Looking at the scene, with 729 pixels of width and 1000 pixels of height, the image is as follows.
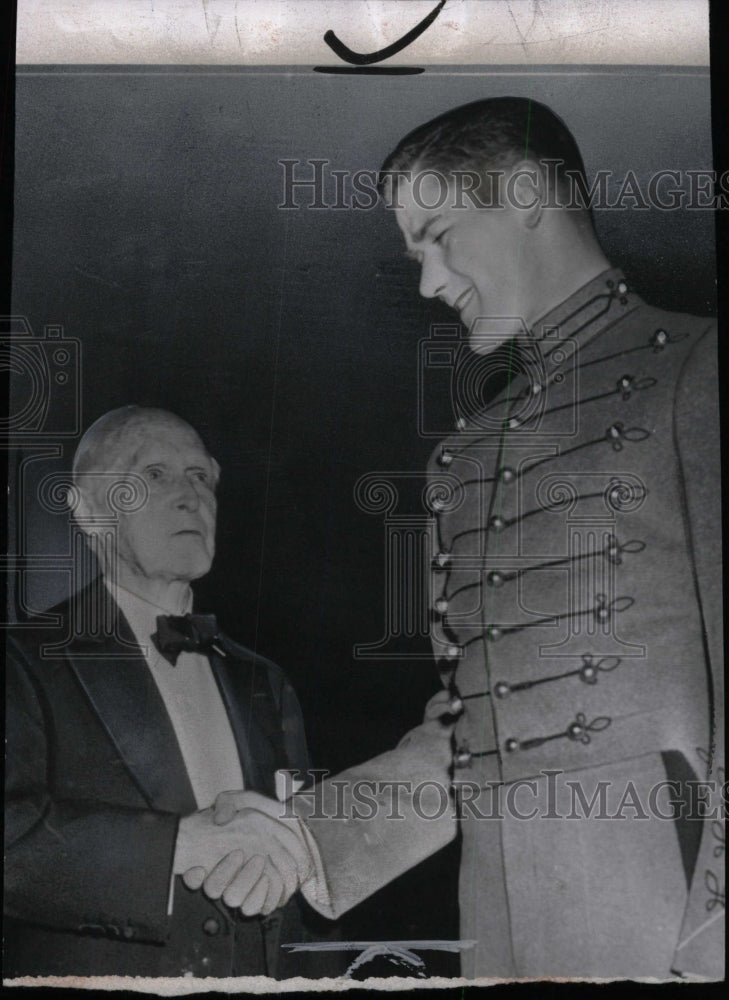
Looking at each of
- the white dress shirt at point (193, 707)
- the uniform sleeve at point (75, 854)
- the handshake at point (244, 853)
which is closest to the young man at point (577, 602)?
the handshake at point (244, 853)

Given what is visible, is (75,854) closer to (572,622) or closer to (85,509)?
(85,509)

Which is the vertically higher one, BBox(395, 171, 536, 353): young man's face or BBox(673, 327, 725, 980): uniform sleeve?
BBox(395, 171, 536, 353): young man's face

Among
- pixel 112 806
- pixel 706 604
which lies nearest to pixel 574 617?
pixel 706 604

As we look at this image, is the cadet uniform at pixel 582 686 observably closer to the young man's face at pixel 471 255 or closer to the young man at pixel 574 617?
the young man at pixel 574 617

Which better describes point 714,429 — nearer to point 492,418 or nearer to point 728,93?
point 492,418

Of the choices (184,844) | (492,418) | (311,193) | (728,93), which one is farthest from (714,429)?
(184,844)

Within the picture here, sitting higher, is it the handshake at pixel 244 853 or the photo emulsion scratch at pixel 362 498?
the photo emulsion scratch at pixel 362 498

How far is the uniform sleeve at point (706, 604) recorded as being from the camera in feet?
5.67

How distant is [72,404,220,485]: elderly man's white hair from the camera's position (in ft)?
5.97

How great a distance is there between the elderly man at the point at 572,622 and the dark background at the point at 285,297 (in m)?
0.07

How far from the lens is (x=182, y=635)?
1.79 metres

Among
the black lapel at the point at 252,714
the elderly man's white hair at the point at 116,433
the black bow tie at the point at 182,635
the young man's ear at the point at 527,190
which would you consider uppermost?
the young man's ear at the point at 527,190

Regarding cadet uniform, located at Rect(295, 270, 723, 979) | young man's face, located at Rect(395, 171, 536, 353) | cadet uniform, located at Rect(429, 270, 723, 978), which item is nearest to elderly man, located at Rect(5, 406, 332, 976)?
cadet uniform, located at Rect(295, 270, 723, 979)

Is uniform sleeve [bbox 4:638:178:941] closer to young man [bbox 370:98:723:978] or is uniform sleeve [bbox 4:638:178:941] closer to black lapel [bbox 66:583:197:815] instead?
black lapel [bbox 66:583:197:815]
